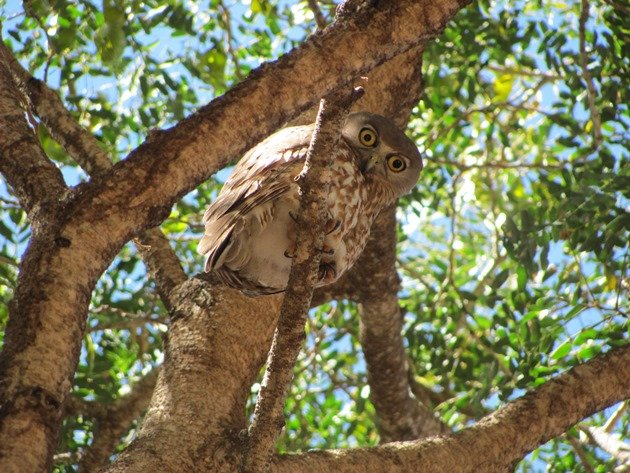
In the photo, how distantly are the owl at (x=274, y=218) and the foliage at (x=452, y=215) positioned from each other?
85 centimetres

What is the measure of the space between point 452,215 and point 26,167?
3.04 m

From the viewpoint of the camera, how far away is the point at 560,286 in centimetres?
417

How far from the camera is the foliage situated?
3.36 meters

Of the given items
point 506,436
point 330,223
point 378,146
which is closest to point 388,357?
point 378,146

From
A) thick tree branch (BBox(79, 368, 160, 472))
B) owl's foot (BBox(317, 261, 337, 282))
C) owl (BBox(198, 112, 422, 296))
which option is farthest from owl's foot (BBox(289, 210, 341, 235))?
thick tree branch (BBox(79, 368, 160, 472))

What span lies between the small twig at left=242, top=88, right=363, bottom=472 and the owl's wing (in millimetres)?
470

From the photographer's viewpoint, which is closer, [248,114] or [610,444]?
[248,114]

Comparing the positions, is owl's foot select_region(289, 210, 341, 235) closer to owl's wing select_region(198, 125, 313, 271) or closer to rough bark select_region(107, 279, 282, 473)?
owl's wing select_region(198, 125, 313, 271)

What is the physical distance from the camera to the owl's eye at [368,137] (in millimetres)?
3115

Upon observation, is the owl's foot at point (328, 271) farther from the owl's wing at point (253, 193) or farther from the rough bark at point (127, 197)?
the rough bark at point (127, 197)

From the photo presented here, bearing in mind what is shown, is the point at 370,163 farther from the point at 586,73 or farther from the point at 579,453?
the point at 579,453

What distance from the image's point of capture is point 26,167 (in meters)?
1.97

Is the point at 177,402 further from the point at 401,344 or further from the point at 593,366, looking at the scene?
the point at 401,344

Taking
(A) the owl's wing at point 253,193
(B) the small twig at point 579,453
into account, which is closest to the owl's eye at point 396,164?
(A) the owl's wing at point 253,193
